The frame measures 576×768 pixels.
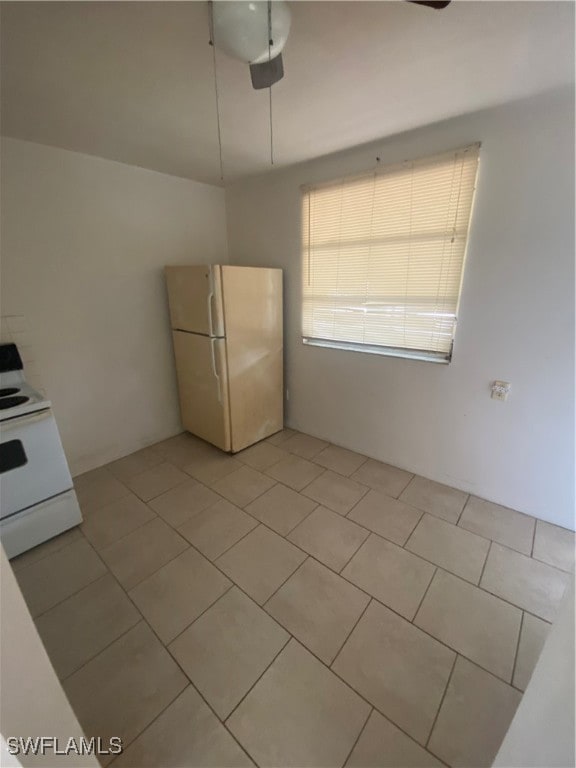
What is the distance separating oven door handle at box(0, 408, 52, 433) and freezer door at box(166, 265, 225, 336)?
1.18 m

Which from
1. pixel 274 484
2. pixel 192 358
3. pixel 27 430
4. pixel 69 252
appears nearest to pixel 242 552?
pixel 274 484

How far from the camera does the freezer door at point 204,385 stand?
2.55 metres

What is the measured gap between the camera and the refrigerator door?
2465mm

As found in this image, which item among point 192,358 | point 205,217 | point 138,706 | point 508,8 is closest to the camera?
point 508,8

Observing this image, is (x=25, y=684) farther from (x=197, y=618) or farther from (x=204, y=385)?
(x=204, y=385)

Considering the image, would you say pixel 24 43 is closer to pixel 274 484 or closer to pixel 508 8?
pixel 508 8

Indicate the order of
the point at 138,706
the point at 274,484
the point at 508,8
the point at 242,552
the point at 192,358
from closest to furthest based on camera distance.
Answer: the point at 508,8, the point at 138,706, the point at 242,552, the point at 274,484, the point at 192,358

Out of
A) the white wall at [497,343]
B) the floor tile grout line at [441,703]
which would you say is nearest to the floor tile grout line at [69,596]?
the floor tile grout line at [441,703]

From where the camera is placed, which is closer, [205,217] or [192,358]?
[192,358]

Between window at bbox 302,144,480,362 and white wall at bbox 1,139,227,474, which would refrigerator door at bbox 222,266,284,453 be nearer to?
window at bbox 302,144,480,362

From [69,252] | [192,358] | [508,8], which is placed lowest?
[192,358]

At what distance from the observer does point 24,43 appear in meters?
1.17

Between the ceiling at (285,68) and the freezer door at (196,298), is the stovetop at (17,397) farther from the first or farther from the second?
the ceiling at (285,68)

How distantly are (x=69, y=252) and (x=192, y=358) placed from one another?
1.13 metres
